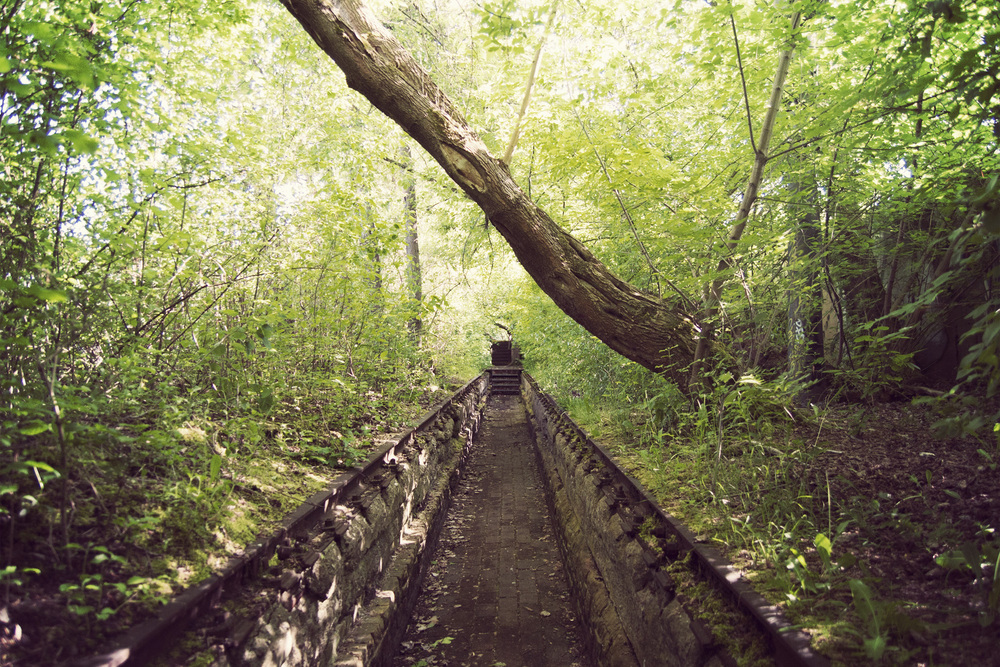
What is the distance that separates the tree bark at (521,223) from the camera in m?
4.66

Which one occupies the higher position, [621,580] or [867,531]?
[867,531]

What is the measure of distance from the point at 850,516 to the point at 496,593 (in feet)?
9.94

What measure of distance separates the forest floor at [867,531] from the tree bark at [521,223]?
1.23 meters

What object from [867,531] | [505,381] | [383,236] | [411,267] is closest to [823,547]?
[867,531]

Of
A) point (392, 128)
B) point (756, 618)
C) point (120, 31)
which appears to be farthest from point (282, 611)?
point (392, 128)

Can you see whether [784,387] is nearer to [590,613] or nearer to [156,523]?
[590,613]

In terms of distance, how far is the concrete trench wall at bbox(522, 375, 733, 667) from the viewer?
220 centimetres

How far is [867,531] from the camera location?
249 cm

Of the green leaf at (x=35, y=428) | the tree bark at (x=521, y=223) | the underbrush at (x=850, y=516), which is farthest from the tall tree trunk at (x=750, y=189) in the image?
the green leaf at (x=35, y=428)

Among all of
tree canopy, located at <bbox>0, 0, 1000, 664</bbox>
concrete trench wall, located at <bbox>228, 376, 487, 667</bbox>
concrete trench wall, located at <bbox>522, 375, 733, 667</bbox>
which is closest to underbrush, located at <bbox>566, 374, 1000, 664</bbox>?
concrete trench wall, located at <bbox>522, 375, 733, 667</bbox>

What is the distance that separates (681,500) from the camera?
325 centimetres

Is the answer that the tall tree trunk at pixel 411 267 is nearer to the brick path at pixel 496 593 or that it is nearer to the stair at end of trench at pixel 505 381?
the brick path at pixel 496 593

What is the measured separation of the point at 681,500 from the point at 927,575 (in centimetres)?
133

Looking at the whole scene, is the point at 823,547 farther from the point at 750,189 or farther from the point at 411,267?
the point at 411,267
